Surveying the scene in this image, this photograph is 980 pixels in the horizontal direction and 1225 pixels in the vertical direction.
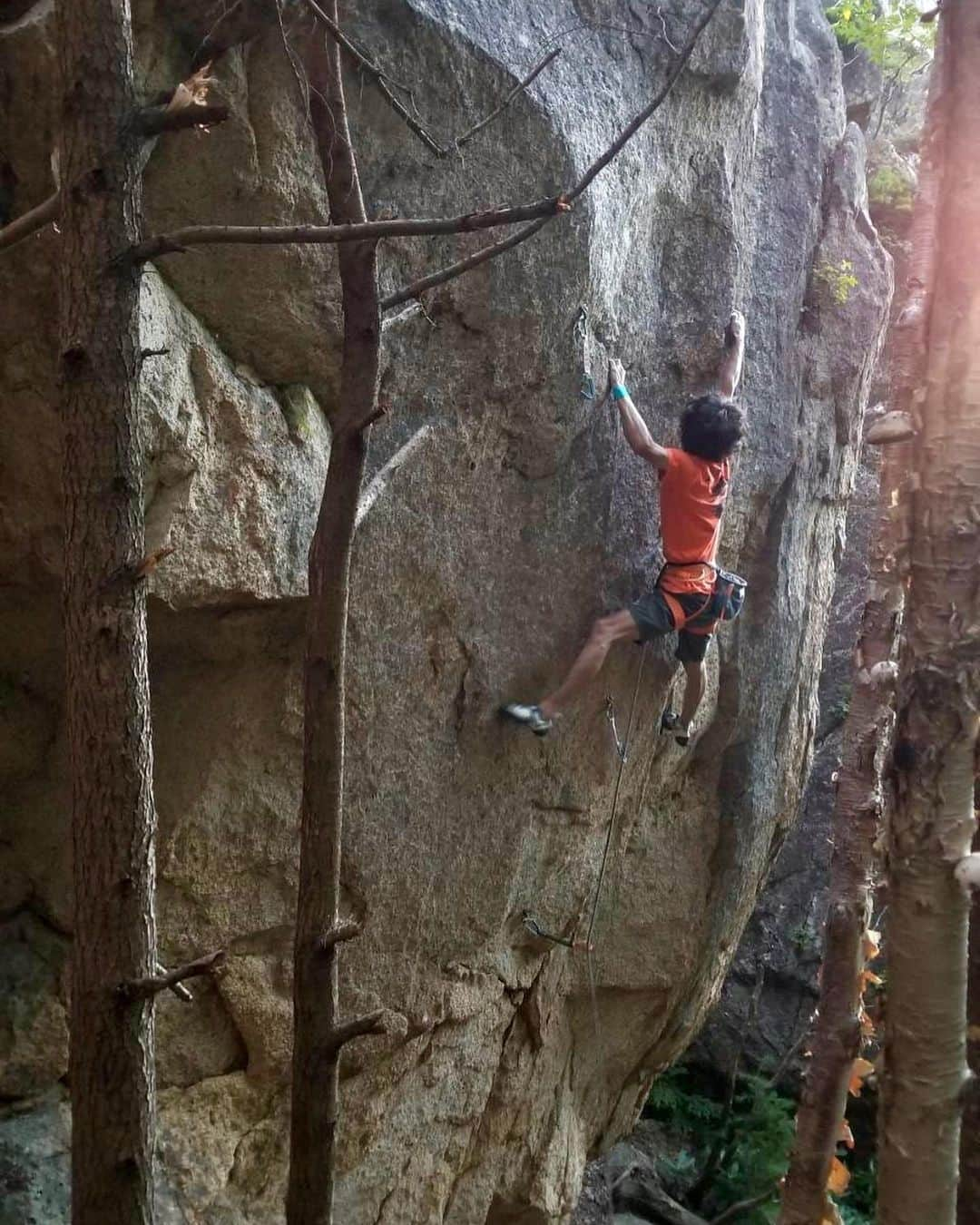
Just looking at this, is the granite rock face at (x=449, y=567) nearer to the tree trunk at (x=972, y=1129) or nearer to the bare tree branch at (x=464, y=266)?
the bare tree branch at (x=464, y=266)

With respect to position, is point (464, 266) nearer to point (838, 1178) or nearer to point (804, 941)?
point (838, 1178)

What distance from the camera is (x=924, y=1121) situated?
2527 mm

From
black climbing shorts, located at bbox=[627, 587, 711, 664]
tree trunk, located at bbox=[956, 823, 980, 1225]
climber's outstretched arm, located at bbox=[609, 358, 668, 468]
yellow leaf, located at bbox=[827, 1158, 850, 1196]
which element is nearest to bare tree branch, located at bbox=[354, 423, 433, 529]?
climber's outstretched arm, located at bbox=[609, 358, 668, 468]

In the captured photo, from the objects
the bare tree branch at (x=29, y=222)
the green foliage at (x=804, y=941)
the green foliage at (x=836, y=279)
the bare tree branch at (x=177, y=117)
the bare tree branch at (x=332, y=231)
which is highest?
the green foliage at (x=836, y=279)

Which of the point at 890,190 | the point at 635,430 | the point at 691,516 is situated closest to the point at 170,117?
the point at 635,430

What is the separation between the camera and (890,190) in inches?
435

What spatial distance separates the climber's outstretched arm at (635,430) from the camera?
17.9ft

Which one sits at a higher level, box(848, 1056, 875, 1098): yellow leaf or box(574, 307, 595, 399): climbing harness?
box(574, 307, 595, 399): climbing harness

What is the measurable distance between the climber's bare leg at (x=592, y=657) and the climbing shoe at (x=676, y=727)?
36.2 inches

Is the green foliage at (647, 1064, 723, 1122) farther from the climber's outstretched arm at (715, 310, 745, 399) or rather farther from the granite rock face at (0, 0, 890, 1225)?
the climber's outstretched arm at (715, 310, 745, 399)

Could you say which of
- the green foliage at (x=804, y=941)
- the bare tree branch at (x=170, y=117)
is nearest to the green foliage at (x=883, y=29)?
the bare tree branch at (x=170, y=117)

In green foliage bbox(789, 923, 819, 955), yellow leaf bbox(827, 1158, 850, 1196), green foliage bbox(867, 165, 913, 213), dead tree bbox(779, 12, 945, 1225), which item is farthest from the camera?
green foliage bbox(789, 923, 819, 955)

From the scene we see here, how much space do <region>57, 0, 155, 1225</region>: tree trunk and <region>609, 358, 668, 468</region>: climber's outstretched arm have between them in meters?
3.15

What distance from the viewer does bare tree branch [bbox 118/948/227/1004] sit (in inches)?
102
